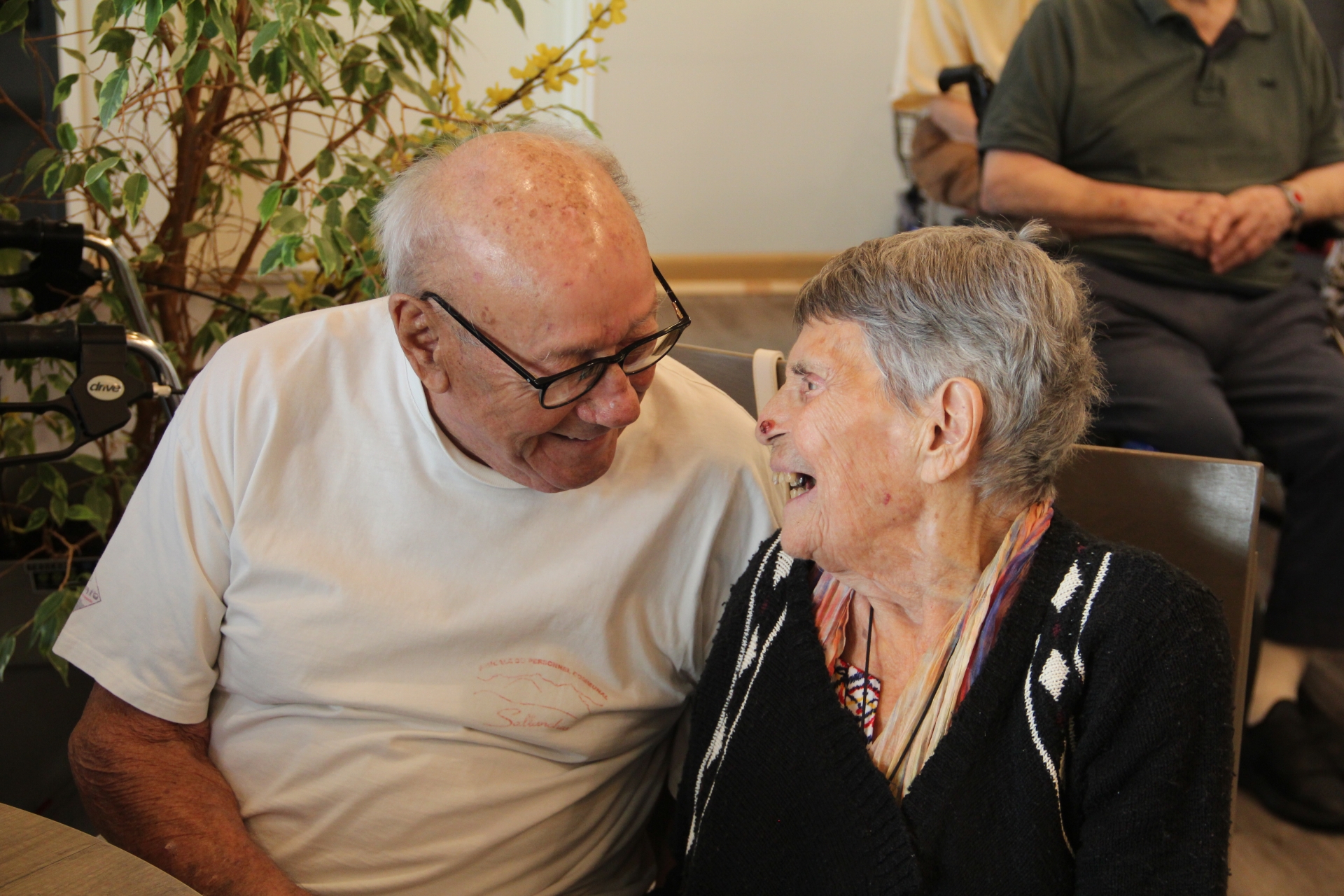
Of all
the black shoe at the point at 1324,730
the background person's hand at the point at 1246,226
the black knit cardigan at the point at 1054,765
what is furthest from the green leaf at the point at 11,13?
the black shoe at the point at 1324,730

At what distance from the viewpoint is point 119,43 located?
1.44 metres

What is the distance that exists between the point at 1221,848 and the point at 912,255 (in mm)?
651

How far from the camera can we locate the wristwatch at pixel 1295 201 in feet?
7.08

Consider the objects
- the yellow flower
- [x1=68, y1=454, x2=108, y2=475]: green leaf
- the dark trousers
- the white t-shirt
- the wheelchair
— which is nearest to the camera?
the white t-shirt

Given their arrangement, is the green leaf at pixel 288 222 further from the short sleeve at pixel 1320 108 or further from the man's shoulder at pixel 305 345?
the short sleeve at pixel 1320 108

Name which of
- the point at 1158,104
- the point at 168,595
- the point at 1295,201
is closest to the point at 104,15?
the point at 168,595

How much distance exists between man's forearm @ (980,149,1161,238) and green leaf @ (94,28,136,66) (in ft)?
5.36

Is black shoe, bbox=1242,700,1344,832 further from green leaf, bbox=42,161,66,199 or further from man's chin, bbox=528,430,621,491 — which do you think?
green leaf, bbox=42,161,66,199

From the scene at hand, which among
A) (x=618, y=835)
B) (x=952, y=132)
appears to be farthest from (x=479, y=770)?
(x=952, y=132)

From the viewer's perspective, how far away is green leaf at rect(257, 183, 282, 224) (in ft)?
4.82

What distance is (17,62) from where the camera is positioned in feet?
6.54

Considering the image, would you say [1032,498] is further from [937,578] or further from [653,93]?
[653,93]

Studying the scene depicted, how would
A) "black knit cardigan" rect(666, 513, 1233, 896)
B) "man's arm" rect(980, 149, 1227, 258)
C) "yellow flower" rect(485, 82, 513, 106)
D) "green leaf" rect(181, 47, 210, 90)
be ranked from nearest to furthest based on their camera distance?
"black knit cardigan" rect(666, 513, 1233, 896)
"green leaf" rect(181, 47, 210, 90)
"yellow flower" rect(485, 82, 513, 106)
"man's arm" rect(980, 149, 1227, 258)

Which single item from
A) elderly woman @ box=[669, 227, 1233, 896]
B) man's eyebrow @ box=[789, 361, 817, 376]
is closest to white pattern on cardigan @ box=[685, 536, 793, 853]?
elderly woman @ box=[669, 227, 1233, 896]
